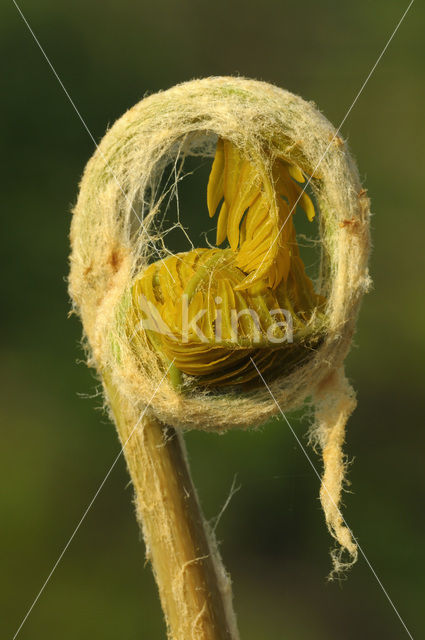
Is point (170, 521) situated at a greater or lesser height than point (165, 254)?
lesser

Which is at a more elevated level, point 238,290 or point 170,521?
point 238,290

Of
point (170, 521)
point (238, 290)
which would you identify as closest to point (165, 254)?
point (238, 290)

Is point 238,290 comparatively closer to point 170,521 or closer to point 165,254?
point 165,254

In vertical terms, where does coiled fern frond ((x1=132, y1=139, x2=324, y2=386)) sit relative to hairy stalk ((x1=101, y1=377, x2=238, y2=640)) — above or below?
above

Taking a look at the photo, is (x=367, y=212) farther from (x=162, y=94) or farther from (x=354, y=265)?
(x=162, y=94)
